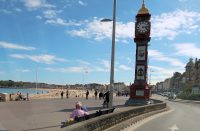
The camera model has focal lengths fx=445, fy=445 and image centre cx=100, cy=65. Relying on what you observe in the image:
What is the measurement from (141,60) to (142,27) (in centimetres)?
370

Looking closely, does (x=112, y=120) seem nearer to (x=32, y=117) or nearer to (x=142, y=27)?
(x=32, y=117)

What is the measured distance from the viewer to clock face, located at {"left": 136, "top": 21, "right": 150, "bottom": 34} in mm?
49500

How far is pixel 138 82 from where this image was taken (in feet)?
163

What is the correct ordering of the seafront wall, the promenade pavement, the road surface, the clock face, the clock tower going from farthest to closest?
the clock face < the clock tower < the road surface < the promenade pavement < the seafront wall

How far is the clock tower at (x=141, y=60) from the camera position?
49.1 meters

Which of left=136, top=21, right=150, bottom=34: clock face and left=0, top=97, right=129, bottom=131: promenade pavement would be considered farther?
left=136, top=21, right=150, bottom=34: clock face

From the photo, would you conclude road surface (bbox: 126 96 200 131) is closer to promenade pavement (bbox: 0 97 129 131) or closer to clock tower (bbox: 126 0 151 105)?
promenade pavement (bbox: 0 97 129 131)

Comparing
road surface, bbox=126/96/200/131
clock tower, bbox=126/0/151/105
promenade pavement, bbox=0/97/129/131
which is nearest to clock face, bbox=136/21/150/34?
clock tower, bbox=126/0/151/105

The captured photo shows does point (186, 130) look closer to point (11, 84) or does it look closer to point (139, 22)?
point (139, 22)

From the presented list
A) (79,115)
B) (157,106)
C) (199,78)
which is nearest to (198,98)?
(199,78)

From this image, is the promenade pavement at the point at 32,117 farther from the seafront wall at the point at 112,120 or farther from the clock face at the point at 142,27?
the clock face at the point at 142,27

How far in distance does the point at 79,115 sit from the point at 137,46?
33879mm

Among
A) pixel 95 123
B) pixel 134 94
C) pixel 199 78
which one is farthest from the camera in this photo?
pixel 199 78

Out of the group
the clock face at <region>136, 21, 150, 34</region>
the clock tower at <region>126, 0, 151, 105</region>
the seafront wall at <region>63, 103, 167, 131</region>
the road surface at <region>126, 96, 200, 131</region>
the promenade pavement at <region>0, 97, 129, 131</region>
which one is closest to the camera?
the seafront wall at <region>63, 103, 167, 131</region>
